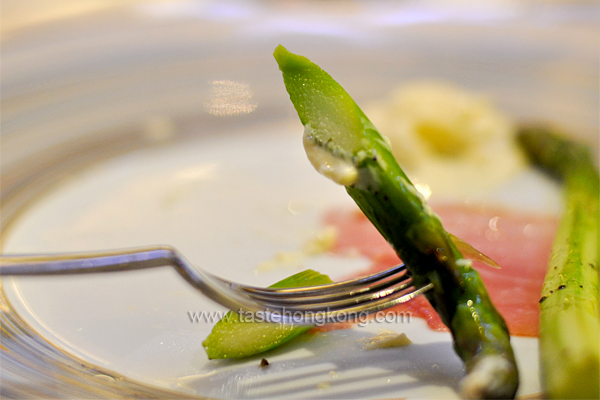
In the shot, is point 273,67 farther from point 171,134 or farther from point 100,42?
point 100,42

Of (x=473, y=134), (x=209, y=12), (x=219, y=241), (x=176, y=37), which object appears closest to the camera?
(x=219, y=241)

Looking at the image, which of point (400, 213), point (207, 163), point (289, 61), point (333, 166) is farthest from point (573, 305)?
point (207, 163)

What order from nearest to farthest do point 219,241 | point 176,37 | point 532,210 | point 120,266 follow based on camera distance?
point 120,266 < point 219,241 < point 532,210 < point 176,37

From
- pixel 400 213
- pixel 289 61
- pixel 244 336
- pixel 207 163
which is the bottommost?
pixel 244 336

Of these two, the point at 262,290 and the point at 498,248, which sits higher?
the point at 498,248

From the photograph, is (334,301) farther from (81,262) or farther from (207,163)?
(207,163)

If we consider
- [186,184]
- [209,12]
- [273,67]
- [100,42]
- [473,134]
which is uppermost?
[209,12]

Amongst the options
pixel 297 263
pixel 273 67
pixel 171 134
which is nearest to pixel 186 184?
pixel 171 134
